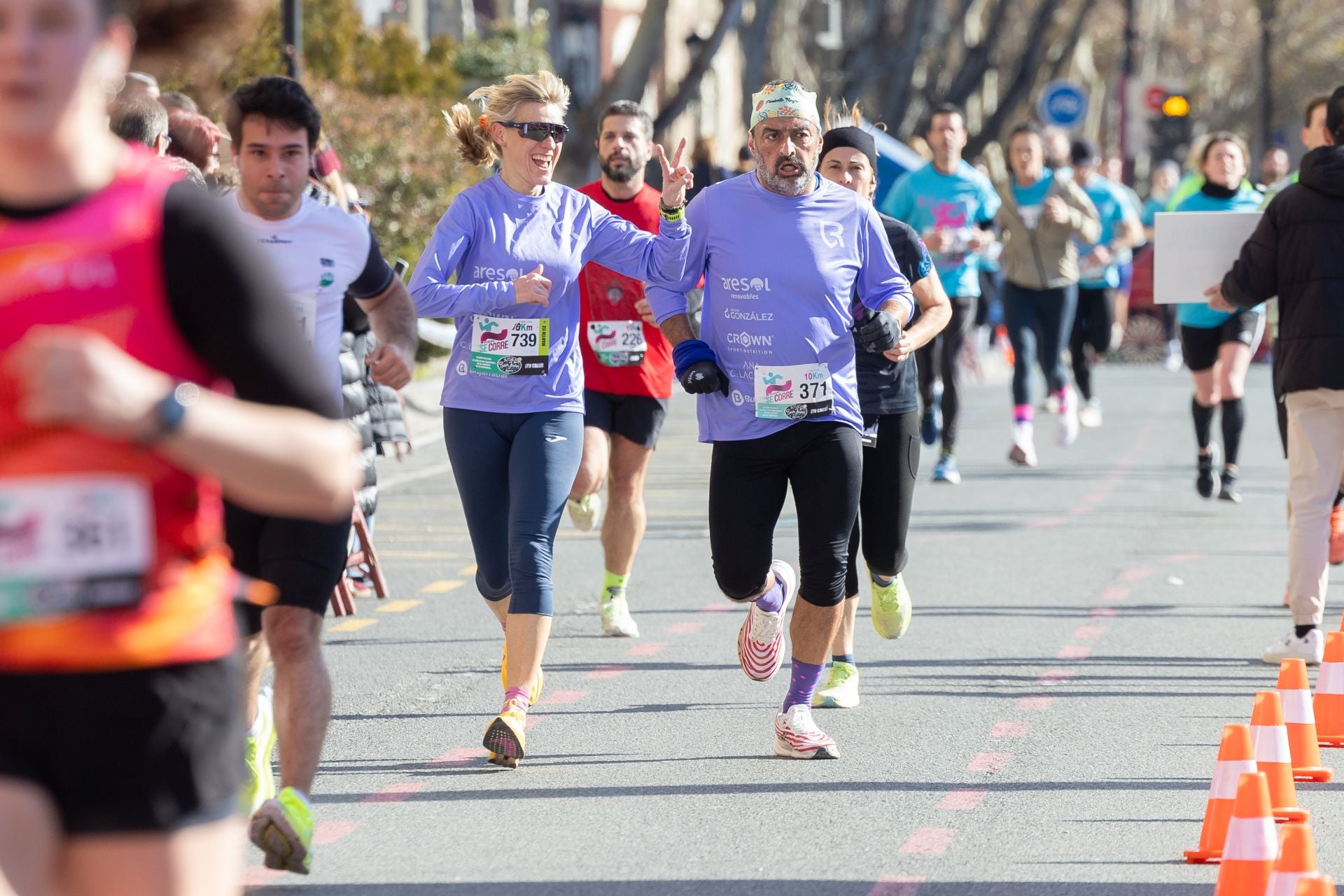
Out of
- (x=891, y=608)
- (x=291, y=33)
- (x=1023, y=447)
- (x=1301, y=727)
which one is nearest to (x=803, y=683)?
(x=891, y=608)

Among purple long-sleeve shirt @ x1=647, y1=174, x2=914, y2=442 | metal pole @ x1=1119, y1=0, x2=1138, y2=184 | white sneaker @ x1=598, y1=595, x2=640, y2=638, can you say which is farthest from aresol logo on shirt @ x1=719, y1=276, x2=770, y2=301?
metal pole @ x1=1119, y1=0, x2=1138, y2=184

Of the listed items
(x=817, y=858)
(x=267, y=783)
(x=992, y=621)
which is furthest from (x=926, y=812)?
(x=992, y=621)

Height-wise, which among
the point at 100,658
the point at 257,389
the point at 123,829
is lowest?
the point at 123,829

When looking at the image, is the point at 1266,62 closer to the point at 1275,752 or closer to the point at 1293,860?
the point at 1275,752

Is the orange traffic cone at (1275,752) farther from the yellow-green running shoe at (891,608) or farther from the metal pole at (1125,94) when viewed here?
the metal pole at (1125,94)

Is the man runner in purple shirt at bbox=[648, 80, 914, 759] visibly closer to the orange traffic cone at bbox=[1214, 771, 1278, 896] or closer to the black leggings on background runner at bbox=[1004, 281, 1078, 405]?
the orange traffic cone at bbox=[1214, 771, 1278, 896]

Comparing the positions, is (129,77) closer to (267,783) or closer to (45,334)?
(267,783)

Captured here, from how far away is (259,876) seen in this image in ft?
17.4

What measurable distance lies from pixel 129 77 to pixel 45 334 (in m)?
6.34

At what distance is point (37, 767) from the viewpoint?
281cm

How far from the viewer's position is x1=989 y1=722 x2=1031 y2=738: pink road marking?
23.1 ft

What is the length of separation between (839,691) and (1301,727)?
5.51ft

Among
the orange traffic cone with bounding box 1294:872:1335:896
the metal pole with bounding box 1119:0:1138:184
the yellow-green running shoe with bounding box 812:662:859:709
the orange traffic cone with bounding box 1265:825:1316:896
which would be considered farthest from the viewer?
the metal pole with bounding box 1119:0:1138:184

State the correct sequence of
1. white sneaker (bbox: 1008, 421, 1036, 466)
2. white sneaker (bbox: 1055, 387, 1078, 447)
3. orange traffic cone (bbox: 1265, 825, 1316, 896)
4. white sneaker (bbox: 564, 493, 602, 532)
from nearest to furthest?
orange traffic cone (bbox: 1265, 825, 1316, 896) < white sneaker (bbox: 564, 493, 602, 532) < white sneaker (bbox: 1008, 421, 1036, 466) < white sneaker (bbox: 1055, 387, 1078, 447)
